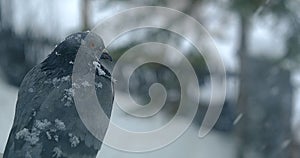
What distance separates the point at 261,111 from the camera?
561 centimetres

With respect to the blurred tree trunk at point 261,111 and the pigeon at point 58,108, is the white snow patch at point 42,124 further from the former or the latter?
the blurred tree trunk at point 261,111

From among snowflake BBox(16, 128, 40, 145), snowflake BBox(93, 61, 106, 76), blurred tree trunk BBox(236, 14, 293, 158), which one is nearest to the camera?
snowflake BBox(16, 128, 40, 145)

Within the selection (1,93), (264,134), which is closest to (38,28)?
(1,93)

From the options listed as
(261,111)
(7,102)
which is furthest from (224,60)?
(7,102)

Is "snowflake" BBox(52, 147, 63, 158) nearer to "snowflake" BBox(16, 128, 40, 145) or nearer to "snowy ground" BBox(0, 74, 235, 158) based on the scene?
"snowflake" BBox(16, 128, 40, 145)

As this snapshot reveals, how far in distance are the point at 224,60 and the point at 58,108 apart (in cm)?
381

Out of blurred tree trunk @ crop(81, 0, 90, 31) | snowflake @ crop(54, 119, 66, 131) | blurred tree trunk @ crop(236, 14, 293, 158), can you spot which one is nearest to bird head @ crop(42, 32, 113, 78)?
snowflake @ crop(54, 119, 66, 131)

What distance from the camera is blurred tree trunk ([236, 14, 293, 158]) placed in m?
5.49

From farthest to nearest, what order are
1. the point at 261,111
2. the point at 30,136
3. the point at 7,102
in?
the point at 261,111 → the point at 7,102 → the point at 30,136

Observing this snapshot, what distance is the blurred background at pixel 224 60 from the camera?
5.20 meters

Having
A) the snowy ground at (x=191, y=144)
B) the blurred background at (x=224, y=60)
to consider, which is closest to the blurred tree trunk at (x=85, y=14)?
the blurred background at (x=224, y=60)

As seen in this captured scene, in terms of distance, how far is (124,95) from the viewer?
5.24 meters

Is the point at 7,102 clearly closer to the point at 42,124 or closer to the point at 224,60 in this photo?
the point at 224,60

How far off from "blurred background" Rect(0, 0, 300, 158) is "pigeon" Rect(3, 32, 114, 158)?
9.93 feet
